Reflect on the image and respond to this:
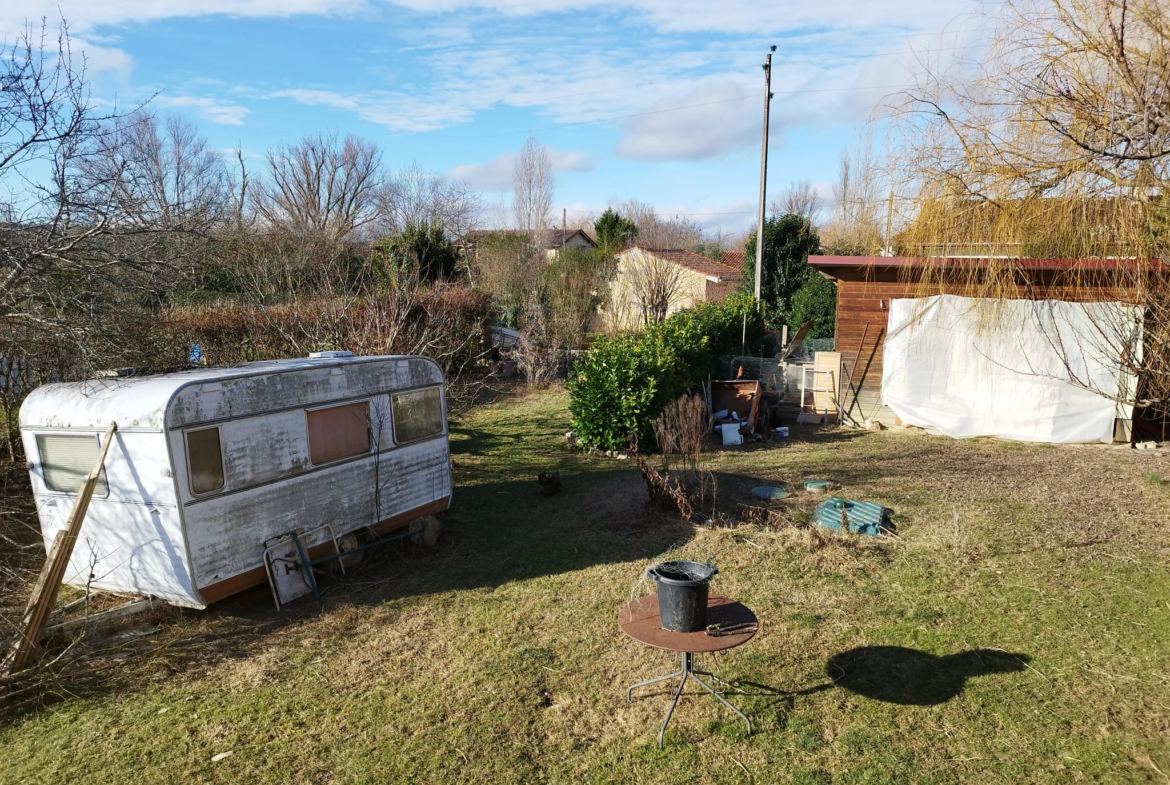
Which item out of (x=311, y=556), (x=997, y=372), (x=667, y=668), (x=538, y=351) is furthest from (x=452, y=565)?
(x=538, y=351)

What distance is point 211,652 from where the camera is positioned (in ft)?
18.2

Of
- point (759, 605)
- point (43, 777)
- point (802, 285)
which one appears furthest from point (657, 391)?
point (802, 285)

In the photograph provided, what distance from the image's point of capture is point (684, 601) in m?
4.24

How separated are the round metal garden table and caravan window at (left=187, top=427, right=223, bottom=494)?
139 inches

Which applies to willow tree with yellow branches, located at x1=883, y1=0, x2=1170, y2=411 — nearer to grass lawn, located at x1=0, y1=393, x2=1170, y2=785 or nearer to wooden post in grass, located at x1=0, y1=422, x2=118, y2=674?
grass lawn, located at x1=0, y1=393, x2=1170, y2=785

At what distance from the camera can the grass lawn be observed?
161 inches

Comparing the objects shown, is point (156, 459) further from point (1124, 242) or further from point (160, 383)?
point (1124, 242)

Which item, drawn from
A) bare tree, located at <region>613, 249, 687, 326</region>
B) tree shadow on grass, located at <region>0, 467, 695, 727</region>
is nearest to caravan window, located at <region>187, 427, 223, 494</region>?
tree shadow on grass, located at <region>0, 467, 695, 727</region>

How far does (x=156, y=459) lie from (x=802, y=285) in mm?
21644

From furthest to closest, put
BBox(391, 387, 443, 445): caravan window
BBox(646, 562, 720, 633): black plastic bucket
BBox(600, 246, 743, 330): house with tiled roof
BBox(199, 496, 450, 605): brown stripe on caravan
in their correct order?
BBox(600, 246, 743, 330): house with tiled roof < BBox(391, 387, 443, 445): caravan window < BBox(199, 496, 450, 605): brown stripe on caravan < BBox(646, 562, 720, 633): black plastic bucket

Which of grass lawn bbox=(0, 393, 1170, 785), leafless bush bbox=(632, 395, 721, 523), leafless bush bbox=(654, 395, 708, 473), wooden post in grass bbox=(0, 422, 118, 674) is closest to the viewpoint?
grass lawn bbox=(0, 393, 1170, 785)

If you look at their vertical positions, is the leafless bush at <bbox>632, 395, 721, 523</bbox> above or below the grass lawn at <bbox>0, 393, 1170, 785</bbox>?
above

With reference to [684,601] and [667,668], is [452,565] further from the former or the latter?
[684,601]

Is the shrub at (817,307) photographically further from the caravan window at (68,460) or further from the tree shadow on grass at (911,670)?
the caravan window at (68,460)
